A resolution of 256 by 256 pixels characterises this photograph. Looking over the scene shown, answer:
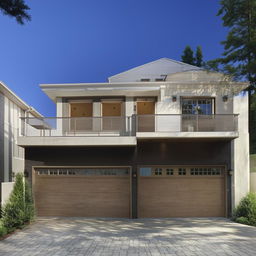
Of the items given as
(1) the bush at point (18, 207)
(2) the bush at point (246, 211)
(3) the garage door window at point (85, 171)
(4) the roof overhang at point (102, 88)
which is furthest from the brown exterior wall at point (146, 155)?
(4) the roof overhang at point (102, 88)

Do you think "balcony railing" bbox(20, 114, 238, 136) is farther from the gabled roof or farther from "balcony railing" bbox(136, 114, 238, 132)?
the gabled roof

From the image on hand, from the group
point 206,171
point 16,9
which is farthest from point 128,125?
point 16,9

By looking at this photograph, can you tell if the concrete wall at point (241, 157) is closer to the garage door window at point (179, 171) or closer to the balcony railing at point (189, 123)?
the garage door window at point (179, 171)

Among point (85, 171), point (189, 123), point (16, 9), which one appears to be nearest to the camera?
point (16, 9)

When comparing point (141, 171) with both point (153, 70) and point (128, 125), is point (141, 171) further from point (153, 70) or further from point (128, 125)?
point (153, 70)

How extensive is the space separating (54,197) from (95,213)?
216 centimetres

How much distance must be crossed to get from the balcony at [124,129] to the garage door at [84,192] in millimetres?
1808

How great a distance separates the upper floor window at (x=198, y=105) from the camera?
12163 millimetres

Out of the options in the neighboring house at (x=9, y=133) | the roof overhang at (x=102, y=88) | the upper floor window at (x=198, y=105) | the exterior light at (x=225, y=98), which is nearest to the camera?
the exterior light at (x=225, y=98)

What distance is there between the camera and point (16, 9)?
24.3ft

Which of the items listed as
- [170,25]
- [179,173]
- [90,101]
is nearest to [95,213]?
[179,173]

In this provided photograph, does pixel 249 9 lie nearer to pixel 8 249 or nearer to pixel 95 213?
pixel 95 213

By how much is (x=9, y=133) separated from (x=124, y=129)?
846cm

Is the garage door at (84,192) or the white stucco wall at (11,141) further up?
the white stucco wall at (11,141)
